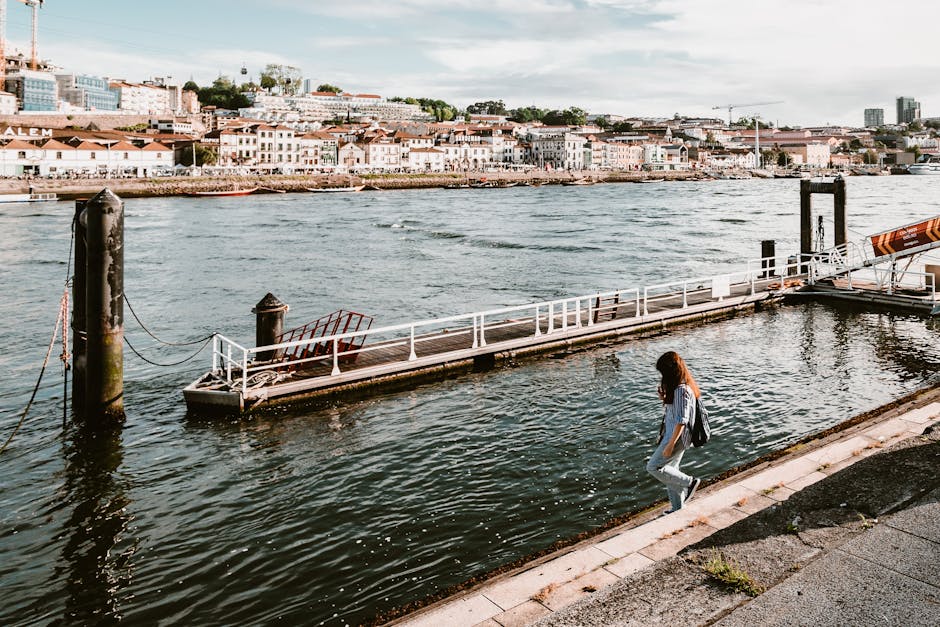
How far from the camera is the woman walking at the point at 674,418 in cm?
732

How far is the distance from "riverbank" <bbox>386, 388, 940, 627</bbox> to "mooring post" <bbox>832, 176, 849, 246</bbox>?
69.6ft

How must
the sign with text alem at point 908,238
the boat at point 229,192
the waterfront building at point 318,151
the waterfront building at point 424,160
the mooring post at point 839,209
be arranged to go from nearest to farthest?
the sign with text alem at point 908,238 < the mooring post at point 839,209 < the boat at point 229,192 < the waterfront building at point 318,151 < the waterfront building at point 424,160

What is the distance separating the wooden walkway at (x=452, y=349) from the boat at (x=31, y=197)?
86.8 m

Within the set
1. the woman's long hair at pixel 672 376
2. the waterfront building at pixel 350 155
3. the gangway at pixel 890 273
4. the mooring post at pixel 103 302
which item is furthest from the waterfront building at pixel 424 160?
the woman's long hair at pixel 672 376

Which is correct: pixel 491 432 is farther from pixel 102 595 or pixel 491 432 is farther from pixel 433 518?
pixel 102 595

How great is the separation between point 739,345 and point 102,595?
16.1 metres

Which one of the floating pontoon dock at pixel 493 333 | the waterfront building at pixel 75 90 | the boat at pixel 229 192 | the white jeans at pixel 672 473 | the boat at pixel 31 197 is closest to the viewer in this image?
the white jeans at pixel 672 473

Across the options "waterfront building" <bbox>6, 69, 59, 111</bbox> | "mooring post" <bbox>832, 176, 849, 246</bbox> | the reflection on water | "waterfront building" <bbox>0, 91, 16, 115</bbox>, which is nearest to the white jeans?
the reflection on water

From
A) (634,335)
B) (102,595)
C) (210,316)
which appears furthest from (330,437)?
(210,316)

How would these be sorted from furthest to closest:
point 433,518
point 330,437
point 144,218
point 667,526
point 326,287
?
1. point 144,218
2. point 326,287
3. point 330,437
4. point 433,518
5. point 667,526

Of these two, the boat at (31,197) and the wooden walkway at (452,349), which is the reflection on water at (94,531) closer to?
the wooden walkway at (452,349)

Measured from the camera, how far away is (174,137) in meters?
148

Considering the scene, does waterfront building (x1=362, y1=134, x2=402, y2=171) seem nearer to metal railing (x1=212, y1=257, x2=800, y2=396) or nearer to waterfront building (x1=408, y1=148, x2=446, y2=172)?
waterfront building (x1=408, y1=148, x2=446, y2=172)

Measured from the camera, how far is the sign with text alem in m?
22.8
